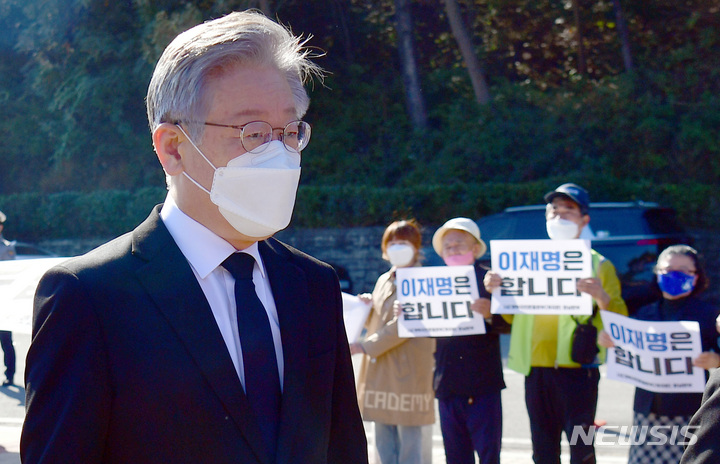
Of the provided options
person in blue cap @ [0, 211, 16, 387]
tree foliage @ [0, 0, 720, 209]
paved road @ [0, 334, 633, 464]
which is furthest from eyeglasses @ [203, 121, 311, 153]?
tree foliage @ [0, 0, 720, 209]

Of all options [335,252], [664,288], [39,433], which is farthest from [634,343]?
[335,252]

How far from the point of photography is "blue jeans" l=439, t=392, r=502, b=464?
5051mm

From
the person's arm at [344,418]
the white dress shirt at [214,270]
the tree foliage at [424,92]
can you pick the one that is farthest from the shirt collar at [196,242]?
the tree foliage at [424,92]

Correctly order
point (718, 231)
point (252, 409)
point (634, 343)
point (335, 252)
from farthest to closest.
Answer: point (335, 252)
point (718, 231)
point (634, 343)
point (252, 409)

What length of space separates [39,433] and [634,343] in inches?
160

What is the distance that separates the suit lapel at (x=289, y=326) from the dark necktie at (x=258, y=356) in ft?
0.09

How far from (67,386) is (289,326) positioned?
57cm

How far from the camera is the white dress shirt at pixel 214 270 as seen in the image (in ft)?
6.15

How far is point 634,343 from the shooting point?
489cm

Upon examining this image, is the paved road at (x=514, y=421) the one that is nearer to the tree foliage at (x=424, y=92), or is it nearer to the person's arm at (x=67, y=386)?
the person's arm at (x=67, y=386)

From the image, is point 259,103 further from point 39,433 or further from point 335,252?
point 335,252

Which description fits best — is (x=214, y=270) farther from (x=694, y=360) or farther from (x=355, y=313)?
(x=355, y=313)

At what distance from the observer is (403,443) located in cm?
553

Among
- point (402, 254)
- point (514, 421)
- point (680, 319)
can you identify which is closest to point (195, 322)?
point (680, 319)
